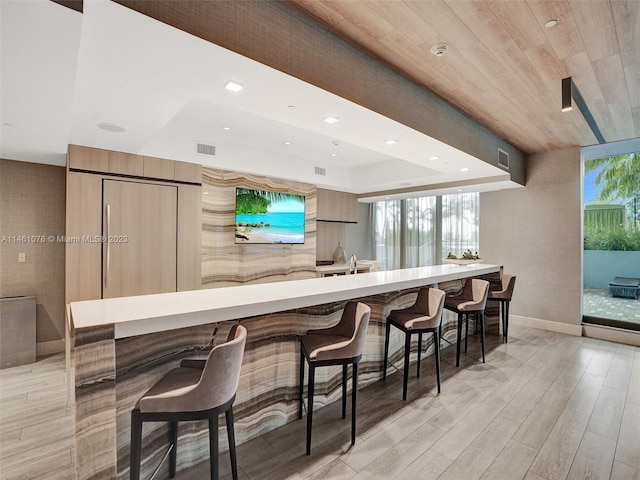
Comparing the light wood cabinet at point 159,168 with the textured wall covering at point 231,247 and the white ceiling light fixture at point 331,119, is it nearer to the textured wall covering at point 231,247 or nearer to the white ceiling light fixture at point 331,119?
the textured wall covering at point 231,247

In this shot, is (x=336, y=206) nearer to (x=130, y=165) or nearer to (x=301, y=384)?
(x=130, y=165)

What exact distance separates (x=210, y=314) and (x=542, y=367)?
11.9 feet

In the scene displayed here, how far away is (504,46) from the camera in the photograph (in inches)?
88.9

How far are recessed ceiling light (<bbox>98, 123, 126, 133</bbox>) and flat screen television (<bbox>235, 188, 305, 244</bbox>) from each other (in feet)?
6.62

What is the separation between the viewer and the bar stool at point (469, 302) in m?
3.39

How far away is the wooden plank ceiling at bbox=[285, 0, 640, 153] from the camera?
189 cm

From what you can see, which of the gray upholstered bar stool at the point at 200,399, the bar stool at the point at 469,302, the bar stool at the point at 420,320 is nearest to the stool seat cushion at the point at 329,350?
the gray upholstered bar stool at the point at 200,399

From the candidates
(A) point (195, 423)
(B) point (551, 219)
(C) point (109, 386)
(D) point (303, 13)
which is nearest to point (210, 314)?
(C) point (109, 386)

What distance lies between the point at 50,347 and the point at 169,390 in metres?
3.73

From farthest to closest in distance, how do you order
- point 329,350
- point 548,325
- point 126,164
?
point 548,325
point 126,164
point 329,350

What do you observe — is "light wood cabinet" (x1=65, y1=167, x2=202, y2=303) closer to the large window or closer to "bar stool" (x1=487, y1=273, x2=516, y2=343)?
"bar stool" (x1=487, y1=273, x2=516, y2=343)

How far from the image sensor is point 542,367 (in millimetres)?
3412

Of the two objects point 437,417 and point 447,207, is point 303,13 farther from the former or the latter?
point 447,207

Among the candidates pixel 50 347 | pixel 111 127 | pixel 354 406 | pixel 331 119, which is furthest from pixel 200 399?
pixel 50 347
